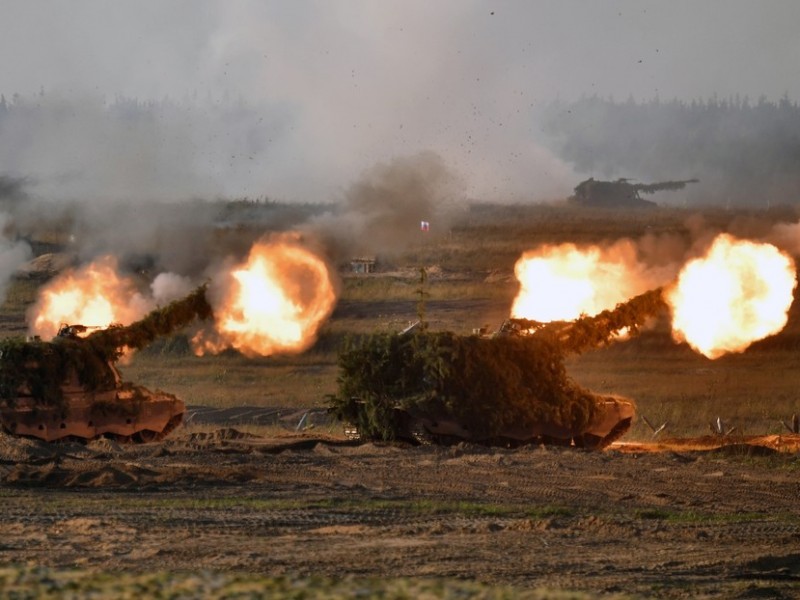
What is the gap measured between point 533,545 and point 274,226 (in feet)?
118

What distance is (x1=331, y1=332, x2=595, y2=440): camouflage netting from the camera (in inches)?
1204

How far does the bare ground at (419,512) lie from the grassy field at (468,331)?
27.6 ft

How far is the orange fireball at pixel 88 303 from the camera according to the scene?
134ft

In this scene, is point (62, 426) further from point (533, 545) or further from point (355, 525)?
point (533, 545)

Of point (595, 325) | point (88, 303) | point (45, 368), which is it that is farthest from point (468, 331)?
point (45, 368)

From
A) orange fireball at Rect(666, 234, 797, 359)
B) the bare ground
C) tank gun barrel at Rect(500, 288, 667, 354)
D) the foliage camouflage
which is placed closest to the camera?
the bare ground

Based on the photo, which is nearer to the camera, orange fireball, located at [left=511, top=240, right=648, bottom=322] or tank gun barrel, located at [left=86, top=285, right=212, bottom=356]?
tank gun barrel, located at [left=86, top=285, right=212, bottom=356]

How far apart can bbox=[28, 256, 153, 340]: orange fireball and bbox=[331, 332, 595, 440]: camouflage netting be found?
35.0ft

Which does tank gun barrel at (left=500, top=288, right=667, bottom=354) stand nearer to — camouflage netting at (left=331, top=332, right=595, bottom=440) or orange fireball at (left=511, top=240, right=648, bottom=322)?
camouflage netting at (left=331, top=332, right=595, bottom=440)

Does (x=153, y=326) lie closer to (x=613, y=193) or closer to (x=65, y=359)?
(x=65, y=359)

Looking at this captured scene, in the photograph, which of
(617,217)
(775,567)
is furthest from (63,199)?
(775,567)

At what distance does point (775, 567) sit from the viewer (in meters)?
16.1

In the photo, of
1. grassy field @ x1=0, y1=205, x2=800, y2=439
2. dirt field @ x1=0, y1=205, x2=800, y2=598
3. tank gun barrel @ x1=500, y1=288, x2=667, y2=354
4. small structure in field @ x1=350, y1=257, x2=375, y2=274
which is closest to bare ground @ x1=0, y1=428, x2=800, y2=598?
dirt field @ x1=0, y1=205, x2=800, y2=598

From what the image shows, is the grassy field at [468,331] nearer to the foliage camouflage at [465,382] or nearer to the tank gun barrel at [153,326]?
the foliage camouflage at [465,382]
